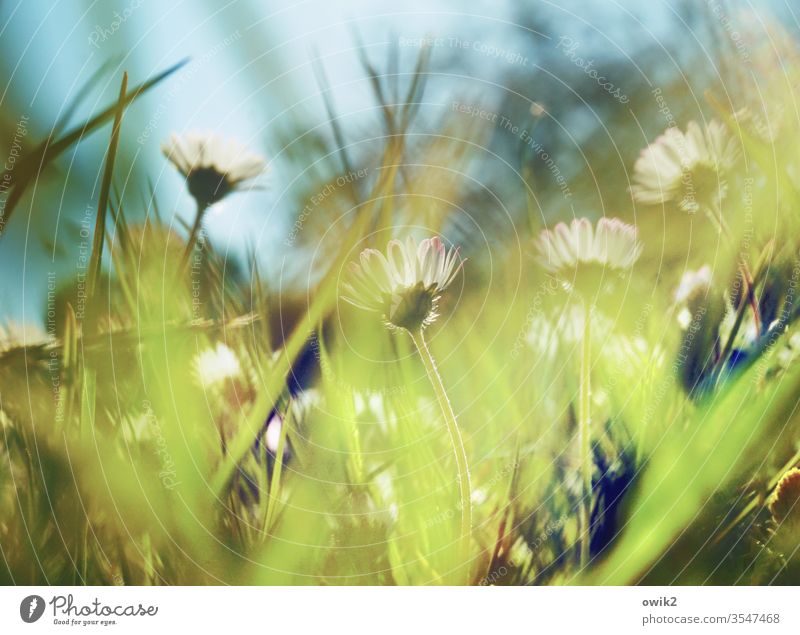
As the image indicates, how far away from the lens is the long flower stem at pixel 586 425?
0.57 metres

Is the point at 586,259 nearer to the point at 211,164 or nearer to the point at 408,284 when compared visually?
the point at 408,284

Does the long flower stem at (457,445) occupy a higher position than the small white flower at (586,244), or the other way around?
the small white flower at (586,244)

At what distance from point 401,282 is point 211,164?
0.18 meters

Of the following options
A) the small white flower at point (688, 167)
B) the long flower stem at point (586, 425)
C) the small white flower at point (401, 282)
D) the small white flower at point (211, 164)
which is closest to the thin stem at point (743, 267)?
the small white flower at point (688, 167)

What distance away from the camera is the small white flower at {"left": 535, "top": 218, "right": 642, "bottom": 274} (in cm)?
56

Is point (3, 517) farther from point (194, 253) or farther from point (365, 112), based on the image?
point (365, 112)

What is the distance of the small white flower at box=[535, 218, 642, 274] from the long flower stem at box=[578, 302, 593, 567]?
0.13 feet

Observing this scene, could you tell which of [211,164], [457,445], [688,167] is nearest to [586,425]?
[457,445]

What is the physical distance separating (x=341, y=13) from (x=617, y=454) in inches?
16.7

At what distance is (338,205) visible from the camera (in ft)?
1.82

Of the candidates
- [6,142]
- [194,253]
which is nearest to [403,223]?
[194,253]

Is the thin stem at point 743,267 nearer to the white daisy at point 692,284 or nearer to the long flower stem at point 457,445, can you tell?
the white daisy at point 692,284

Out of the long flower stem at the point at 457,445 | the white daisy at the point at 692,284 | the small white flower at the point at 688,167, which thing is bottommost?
the long flower stem at the point at 457,445

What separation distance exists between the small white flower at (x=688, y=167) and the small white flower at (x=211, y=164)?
31 cm
